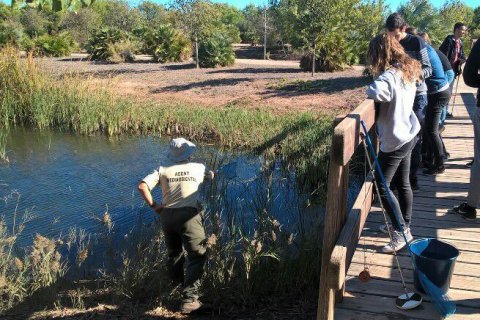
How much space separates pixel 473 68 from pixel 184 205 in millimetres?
2466

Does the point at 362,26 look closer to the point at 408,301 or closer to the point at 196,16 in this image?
the point at 196,16

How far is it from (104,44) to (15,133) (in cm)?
1730

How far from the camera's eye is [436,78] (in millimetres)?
4875

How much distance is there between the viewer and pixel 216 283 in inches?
171

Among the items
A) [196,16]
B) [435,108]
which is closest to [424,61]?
[435,108]

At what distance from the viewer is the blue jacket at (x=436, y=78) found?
15.6 ft

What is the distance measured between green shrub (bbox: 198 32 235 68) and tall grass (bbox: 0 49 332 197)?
403 inches

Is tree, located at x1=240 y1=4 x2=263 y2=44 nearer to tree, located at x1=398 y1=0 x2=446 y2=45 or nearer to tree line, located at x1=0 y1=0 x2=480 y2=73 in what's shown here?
tree line, located at x1=0 y1=0 x2=480 y2=73

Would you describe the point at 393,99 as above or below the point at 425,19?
below

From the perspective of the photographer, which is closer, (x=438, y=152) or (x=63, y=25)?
(x=438, y=152)

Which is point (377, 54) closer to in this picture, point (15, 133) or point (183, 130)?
point (183, 130)

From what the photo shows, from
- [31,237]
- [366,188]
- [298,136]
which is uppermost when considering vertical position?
[366,188]

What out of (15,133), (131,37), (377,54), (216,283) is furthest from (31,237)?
(131,37)

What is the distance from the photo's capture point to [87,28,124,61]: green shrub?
1102 inches
